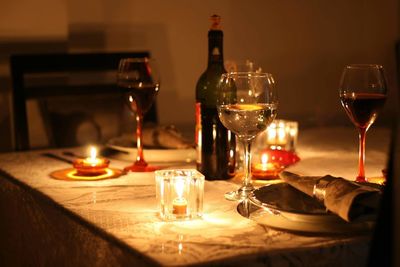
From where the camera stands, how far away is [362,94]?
1.34m

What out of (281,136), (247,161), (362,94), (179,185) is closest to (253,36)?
(281,136)

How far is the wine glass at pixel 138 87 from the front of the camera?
5.09 feet

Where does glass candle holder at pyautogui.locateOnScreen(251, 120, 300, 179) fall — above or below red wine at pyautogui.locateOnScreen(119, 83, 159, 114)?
below

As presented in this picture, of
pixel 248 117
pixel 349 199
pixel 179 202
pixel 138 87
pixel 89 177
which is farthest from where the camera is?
pixel 138 87

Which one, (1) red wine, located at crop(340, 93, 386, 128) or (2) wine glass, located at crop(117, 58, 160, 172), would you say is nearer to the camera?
(1) red wine, located at crop(340, 93, 386, 128)

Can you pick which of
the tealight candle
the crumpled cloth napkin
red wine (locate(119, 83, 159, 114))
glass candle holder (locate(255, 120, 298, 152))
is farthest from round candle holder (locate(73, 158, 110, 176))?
the crumpled cloth napkin

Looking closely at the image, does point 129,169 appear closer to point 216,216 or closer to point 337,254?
point 216,216

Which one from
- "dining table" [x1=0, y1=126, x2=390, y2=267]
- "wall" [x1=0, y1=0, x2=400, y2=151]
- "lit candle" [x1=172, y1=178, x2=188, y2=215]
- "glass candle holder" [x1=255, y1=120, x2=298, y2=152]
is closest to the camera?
"dining table" [x1=0, y1=126, x2=390, y2=267]

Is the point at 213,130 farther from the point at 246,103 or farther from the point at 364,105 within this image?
the point at 364,105

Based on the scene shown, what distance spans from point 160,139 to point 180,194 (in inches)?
21.4

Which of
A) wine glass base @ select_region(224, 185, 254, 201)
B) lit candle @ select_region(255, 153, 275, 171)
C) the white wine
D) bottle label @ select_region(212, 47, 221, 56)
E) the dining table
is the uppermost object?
bottle label @ select_region(212, 47, 221, 56)

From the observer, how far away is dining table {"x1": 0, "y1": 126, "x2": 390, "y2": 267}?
954mm

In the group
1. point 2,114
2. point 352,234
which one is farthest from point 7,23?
point 352,234

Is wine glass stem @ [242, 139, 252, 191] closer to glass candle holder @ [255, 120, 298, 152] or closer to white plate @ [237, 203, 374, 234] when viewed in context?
white plate @ [237, 203, 374, 234]
